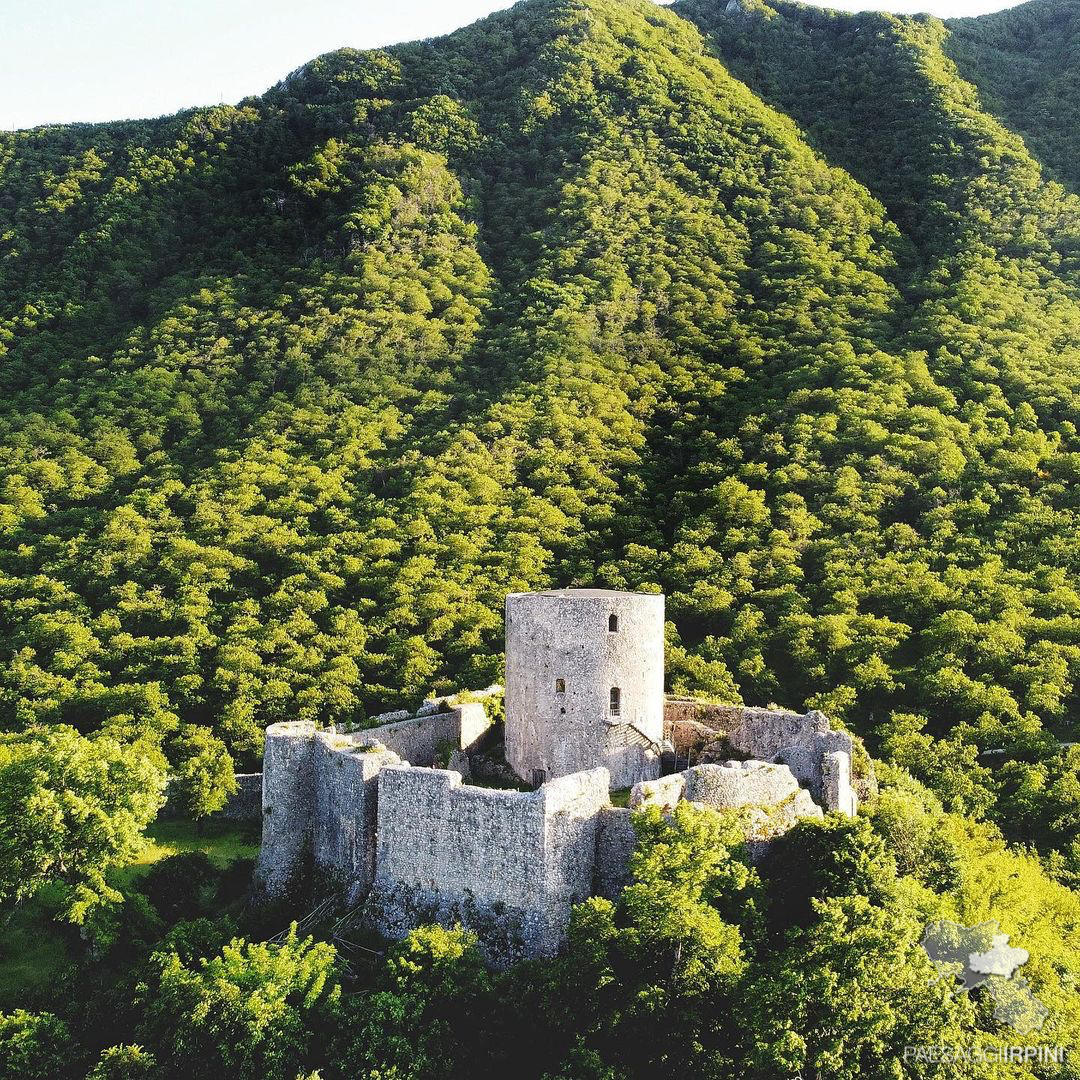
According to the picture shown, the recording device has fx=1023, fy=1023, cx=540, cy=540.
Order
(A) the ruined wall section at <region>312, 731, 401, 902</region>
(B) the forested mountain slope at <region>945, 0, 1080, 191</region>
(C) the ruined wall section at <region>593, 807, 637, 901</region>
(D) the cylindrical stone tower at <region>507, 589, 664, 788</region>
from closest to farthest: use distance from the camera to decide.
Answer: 1. (C) the ruined wall section at <region>593, 807, 637, 901</region>
2. (A) the ruined wall section at <region>312, 731, 401, 902</region>
3. (D) the cylindrical stone tower at <region>507, 589, 664, 788</region>
4. (B) the forested mountain slope at <region>945, 0, 1080, 191</region>

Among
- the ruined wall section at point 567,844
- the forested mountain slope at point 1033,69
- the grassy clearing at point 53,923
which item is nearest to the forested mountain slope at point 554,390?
the forested mountain slope at point 1033,69

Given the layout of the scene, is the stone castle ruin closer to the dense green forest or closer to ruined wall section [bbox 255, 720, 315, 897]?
ruined wall section [bbox 255, 720, 315, 897]

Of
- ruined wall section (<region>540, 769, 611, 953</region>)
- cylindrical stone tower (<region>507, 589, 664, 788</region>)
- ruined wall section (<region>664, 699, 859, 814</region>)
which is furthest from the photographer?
cylindrical stone tower (<region>507, 589, 664, 788</region>)

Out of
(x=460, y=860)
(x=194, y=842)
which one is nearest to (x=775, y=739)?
(x=460, y=860)

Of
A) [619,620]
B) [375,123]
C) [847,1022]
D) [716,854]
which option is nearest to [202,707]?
[619,620]

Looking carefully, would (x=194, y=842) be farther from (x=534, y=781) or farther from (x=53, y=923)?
(x=534, y=781)

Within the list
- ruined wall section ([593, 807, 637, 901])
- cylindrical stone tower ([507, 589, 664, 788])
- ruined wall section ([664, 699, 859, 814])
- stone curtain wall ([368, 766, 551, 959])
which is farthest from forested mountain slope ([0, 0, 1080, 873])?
stone curtain wall ([368, 766, 551, 959])

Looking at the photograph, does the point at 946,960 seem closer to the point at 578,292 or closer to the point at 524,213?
the point at 578,292
